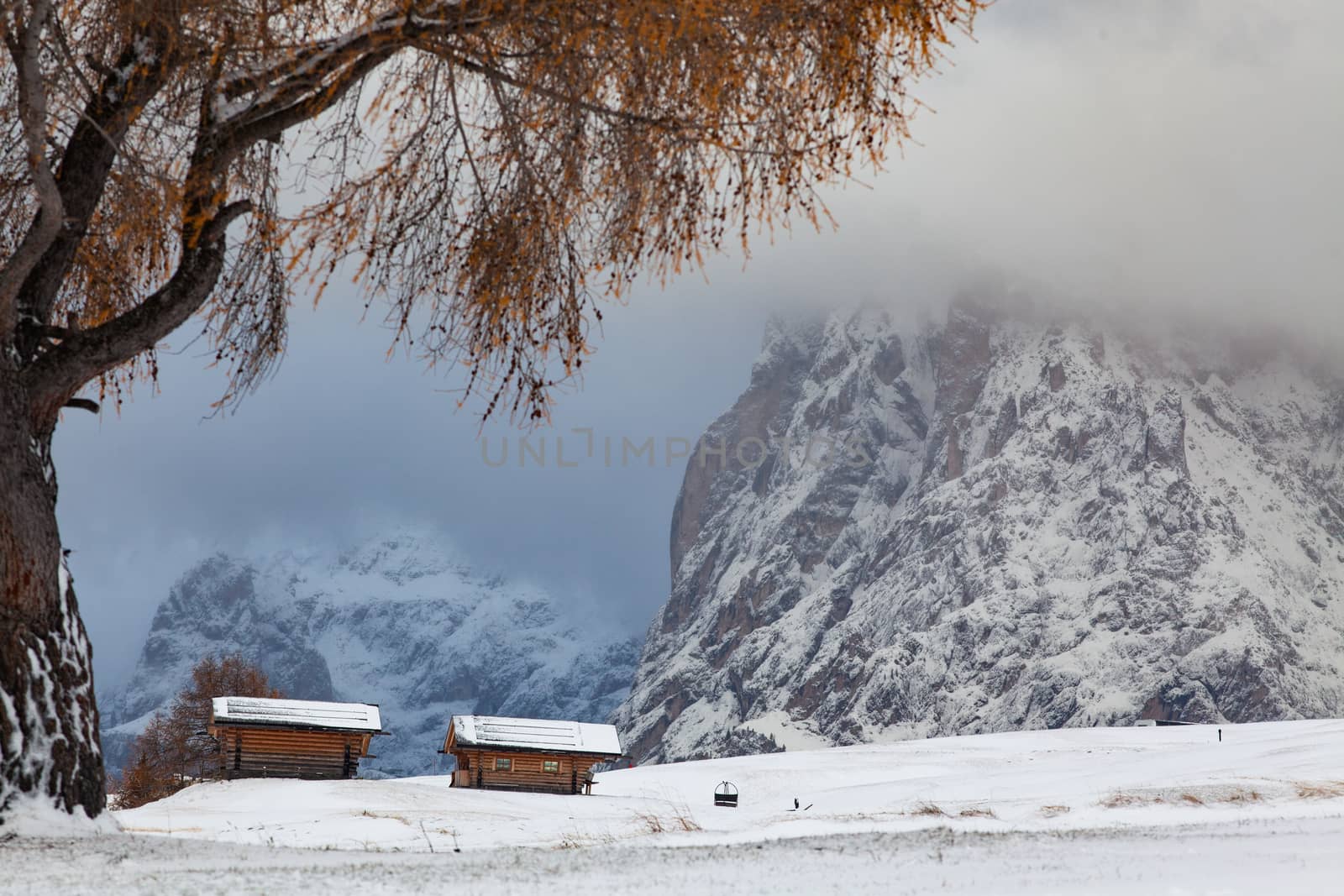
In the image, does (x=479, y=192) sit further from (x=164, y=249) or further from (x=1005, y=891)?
(x=1005, y=891)

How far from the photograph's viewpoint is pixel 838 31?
916 cm

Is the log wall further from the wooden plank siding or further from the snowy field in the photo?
the snowy field

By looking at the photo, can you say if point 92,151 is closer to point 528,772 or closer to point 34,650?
point 34,650

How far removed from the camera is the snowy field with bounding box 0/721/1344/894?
7.04 metres

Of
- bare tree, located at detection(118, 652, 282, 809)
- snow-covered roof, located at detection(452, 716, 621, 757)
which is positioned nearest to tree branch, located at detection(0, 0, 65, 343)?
bare tree, located at detection(118, 652, 282, 809)

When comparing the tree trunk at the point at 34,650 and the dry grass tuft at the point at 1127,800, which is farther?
the dry grass tuft at the point at 1127,800

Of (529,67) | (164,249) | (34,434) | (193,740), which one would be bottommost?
(193,740)

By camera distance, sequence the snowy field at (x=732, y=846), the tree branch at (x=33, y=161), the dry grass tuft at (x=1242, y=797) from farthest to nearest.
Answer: the dry grass tuft at (x=1242, y=797)
the tree branch at (x=33, y=161)
the snowy field at (x=732, y=846)

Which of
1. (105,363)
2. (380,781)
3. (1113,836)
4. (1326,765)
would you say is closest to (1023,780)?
(1326,765)

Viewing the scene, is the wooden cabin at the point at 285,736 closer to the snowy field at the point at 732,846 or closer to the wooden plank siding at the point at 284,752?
the wooden plank siding at the point at 284,752

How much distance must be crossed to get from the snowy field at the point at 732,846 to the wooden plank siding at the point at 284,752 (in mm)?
9012

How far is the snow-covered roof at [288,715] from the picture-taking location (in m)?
40.3

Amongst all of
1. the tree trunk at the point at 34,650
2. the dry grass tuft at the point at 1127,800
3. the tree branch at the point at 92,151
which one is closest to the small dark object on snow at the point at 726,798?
the dry grass tuft at the point at 1127,800

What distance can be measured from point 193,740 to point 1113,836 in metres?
51.9
